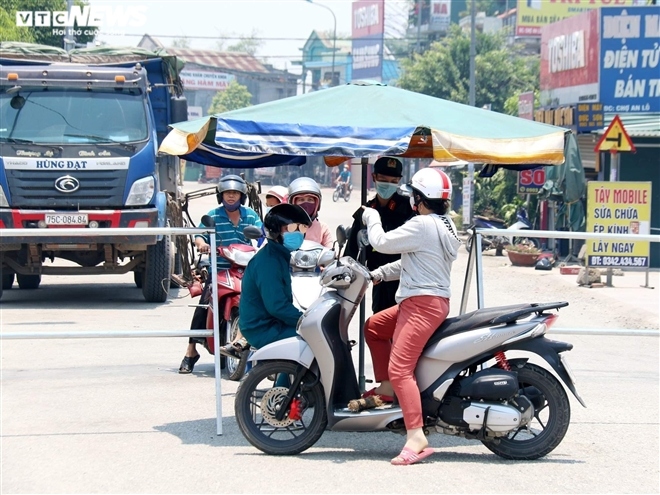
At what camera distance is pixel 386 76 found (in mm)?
91000

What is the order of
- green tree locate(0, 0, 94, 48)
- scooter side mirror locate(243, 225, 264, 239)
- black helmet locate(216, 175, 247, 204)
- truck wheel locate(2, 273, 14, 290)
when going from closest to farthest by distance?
1. scooter side mirror locate(243, 225, 264, 239)
2. black helmet locate(216, 175, 247, 204)
3. truck wheel locate(2, 273, 14, 290)
4. green tree locate(0, 0, 94, 48)

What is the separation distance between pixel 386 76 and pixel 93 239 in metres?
79.5

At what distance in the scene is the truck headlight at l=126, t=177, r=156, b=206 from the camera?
543 inches

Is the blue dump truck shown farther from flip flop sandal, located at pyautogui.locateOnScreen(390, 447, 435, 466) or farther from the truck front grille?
flip flop sandal, located at pyautogui.locateOnScreen(390, 447, 435, 466)

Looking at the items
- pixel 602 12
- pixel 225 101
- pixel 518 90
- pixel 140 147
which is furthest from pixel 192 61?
pixel 140 147

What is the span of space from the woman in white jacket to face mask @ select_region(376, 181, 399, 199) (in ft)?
3.25

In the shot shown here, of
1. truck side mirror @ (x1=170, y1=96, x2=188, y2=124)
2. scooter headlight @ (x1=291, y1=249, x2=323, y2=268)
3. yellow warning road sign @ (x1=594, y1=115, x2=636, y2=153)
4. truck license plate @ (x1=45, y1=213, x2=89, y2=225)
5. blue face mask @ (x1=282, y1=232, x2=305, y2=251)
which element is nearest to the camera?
blue face mask @ (x1=282, y1=232, x2=305, y2=251)

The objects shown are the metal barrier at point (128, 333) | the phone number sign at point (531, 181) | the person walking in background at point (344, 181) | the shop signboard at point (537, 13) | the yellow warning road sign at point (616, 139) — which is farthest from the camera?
the shop signboard at point (537, 13)

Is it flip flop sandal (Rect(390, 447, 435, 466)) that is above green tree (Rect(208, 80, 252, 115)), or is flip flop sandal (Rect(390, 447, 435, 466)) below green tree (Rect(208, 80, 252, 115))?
below

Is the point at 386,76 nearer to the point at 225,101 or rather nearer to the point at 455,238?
the point at 225,101

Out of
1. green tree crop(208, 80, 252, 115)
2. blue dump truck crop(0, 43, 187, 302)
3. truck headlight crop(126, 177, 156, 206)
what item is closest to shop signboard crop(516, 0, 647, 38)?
green tree crop(208, 80, 252, 115)

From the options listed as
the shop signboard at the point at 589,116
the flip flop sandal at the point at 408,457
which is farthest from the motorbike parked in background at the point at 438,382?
the shop signboard at the point at 589,116

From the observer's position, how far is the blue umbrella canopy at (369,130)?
6.41 meters

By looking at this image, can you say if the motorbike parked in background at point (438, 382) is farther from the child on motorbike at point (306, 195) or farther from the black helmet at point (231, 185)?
the black helmet at point (231, 185)
